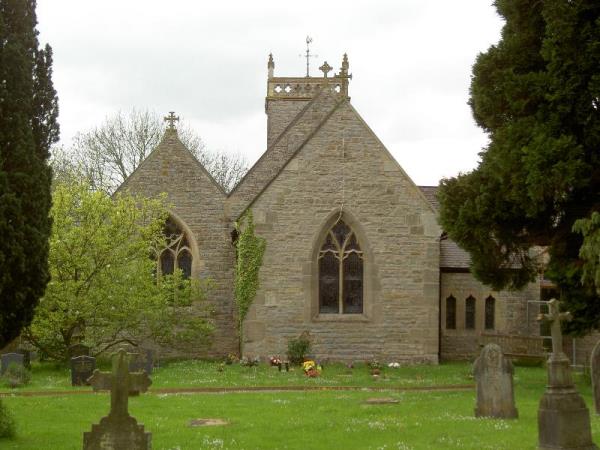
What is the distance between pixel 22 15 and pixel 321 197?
12214 millimetres

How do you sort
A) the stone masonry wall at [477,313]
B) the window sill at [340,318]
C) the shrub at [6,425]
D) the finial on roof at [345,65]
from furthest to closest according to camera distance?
1. the finial on roof at [345,65]
2. the stone masonry wall at [477,313]
3. the window sill at [340,318]
4. the shrub at [6,425]

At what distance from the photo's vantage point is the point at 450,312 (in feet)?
84.2

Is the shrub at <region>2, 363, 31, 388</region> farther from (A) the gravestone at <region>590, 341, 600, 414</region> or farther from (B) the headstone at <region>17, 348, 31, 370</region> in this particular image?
(A) the gravestone at <region>590, 341, 600, 414</region>

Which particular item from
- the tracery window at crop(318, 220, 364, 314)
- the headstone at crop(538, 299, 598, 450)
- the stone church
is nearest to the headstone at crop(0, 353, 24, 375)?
the stone church

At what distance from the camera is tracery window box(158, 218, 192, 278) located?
26.3 metres

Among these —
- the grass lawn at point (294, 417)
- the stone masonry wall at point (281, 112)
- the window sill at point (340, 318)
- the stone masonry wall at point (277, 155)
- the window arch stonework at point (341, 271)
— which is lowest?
the grass lawn at point (294, 417)

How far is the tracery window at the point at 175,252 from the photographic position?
2634 cm

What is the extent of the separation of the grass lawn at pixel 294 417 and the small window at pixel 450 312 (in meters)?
6.14

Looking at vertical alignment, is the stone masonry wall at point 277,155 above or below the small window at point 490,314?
above

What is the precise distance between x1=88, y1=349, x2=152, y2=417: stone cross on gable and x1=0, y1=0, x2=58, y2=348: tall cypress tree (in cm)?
229

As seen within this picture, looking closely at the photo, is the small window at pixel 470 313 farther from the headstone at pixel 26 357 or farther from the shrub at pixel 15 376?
the shrub at pixel 15 376

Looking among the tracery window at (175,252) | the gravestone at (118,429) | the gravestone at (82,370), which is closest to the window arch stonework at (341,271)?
the tracery window at (175,252)

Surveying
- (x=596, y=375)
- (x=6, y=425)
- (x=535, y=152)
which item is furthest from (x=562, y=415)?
(x=6, y=425)

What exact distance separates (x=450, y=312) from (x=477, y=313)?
81 cm
